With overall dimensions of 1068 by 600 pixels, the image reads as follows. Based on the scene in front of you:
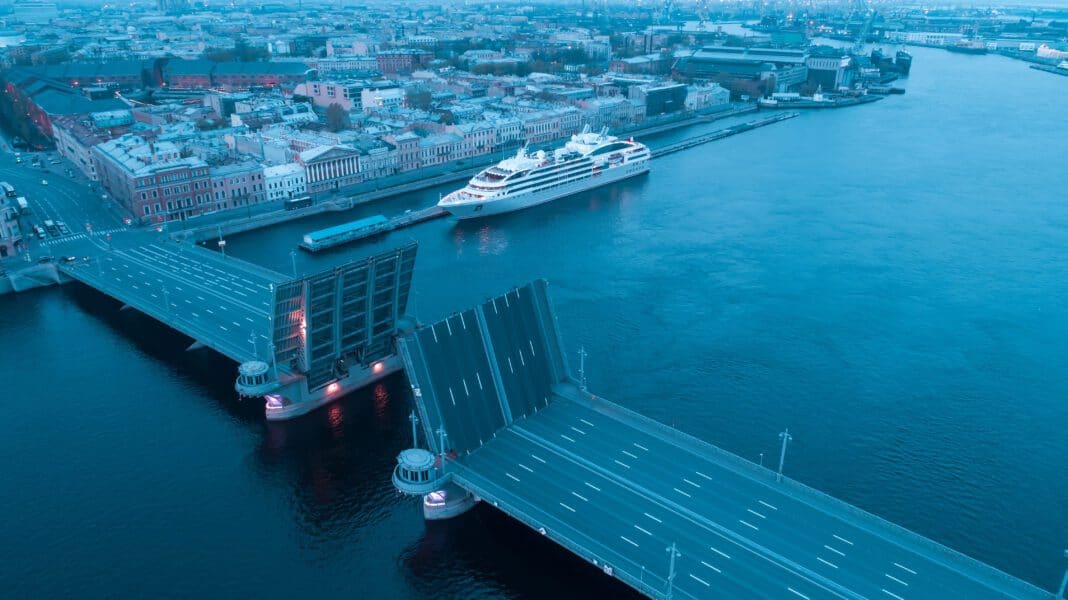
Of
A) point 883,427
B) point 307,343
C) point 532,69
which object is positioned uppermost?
point 532,69

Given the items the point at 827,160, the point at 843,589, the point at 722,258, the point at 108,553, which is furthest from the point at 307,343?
the point at 827,160

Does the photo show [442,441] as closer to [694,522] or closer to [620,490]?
[620,490]

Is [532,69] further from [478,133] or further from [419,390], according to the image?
[419,390]

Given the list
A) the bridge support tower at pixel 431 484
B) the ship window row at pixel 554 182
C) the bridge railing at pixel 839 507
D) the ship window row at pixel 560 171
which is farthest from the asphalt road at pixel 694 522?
the ship window row at pixel 560 171

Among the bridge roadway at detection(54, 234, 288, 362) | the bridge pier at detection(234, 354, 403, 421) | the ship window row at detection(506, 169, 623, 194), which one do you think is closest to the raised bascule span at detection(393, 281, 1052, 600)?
the bridge pier at detection(234, 354, 403, 421)

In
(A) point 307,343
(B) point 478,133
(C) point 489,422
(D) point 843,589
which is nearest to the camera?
(D) point 843,589

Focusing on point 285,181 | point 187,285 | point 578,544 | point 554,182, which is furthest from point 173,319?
point 554,182

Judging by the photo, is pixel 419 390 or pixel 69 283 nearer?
pixel 419 390

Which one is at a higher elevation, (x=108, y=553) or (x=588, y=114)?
(x=588, y=114)
